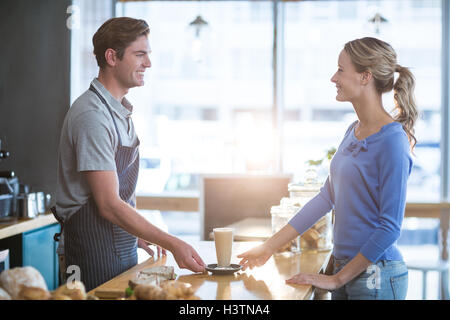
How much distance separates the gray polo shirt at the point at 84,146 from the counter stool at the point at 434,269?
2.87 meters

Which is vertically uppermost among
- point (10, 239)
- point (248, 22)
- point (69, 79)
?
point (248, 22)

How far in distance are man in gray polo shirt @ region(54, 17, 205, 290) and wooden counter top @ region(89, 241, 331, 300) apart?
65 mm

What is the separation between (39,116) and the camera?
13.6 ft

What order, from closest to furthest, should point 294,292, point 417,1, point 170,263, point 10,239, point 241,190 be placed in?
point 294,292, point 170,263, point 241,190, point 10,239, point 417,1

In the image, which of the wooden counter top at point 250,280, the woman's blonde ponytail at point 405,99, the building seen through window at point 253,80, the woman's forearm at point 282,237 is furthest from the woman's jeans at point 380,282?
the building seen through window at point 253,80

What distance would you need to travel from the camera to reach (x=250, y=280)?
55.9 inches

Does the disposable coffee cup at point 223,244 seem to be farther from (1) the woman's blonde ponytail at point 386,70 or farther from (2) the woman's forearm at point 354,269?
(1) the woman's blonde ponytail at point 386,70

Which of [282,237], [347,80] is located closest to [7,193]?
[282,237]

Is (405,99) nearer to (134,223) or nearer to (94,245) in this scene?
(134,223)

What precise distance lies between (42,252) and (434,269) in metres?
2.69

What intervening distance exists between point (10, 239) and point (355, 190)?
2.42m

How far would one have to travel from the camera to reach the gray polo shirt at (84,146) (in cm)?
146
